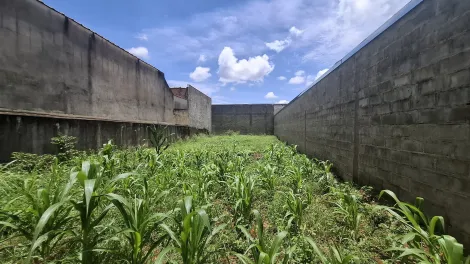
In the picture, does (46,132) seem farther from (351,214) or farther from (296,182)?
(351,214)

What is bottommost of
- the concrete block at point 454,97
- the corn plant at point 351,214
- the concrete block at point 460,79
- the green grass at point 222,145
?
the corn plant at point 351,214

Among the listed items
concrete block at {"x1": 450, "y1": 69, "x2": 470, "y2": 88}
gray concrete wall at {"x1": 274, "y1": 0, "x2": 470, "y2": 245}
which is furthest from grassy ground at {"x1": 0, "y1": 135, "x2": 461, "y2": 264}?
concrete block at {"x1": 450, "y1": 69, "x2": 470, "y2": 88}

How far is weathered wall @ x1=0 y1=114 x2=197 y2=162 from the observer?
12.4 feet

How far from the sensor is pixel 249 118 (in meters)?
21.3

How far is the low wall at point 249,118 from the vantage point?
69.8ft

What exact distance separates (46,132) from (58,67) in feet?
7.76

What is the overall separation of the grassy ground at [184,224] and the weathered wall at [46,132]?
0.38m

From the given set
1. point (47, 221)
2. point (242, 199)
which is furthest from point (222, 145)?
point (47, 221)

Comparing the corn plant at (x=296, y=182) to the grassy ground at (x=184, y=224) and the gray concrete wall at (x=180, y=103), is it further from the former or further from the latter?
the gray concrete wall at (x=180, y=103)

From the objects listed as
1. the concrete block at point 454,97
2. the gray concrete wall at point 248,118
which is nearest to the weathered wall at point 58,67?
the concrete block at point 454,97

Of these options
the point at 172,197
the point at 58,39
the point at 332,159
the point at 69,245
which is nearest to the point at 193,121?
the point at 58,39

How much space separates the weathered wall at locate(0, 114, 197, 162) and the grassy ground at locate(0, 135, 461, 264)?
381mm

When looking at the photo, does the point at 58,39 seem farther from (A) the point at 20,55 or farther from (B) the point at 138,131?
(B) the point at 138,131

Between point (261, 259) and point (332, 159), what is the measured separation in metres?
3.85
